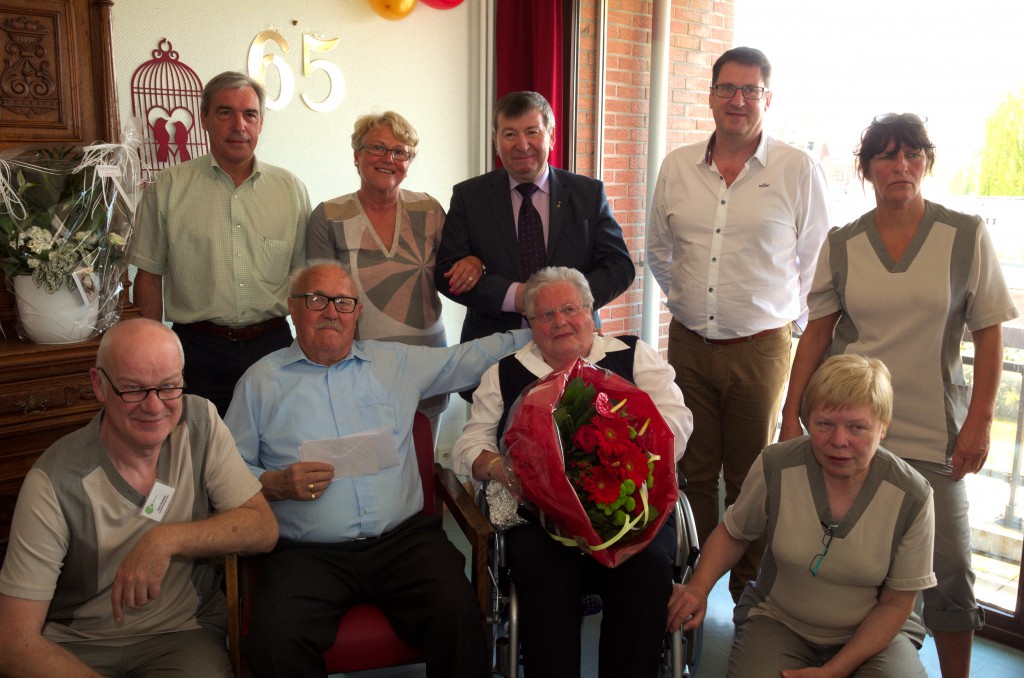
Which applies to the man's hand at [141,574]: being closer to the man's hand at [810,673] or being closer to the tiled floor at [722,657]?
the tiled floor at [722,657]

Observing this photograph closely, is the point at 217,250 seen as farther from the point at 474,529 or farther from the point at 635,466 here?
the point at 635,466

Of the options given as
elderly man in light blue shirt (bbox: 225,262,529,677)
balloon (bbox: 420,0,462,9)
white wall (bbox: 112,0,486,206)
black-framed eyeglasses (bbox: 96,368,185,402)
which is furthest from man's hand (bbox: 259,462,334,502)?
balloon (bbox: 420,0,462,9)

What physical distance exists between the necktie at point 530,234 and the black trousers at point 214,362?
3.33 ft

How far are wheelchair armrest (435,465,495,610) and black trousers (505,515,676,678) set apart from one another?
0.27 ft

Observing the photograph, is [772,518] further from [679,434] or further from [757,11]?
[757,11]

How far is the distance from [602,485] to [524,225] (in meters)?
1.26

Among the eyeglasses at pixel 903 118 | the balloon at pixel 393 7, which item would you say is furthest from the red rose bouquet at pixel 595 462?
the balloon at pixel 393 7

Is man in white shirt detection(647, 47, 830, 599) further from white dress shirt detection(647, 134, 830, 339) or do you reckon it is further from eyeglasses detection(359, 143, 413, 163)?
eyeglasses detection(359, 143, 413, 163)

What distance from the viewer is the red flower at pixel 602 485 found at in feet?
6.57

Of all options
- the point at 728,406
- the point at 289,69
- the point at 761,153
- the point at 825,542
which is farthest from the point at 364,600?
the point at 289,69

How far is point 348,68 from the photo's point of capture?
4.09 meters

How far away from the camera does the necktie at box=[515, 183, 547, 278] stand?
2.97 m

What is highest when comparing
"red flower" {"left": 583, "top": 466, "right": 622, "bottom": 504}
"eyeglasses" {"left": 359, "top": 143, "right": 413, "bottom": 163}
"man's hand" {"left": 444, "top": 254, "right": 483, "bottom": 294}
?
"eyeglasses" {"left": 359, "top": 143, "right": 413, "bottom": 163}

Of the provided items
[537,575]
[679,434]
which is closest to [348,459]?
[537,575]
